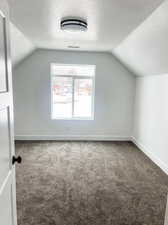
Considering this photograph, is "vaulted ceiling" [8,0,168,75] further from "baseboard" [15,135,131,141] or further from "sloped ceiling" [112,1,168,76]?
"baseboard" [15,135,131,141]

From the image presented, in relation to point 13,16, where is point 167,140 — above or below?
below

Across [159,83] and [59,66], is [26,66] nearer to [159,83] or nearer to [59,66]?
[59,66]

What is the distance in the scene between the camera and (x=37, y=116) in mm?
4652

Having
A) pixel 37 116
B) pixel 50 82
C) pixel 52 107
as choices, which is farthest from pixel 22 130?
pixel 50 82

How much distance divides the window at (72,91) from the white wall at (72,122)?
0.57 feet

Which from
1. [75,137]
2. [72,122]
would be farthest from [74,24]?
[75,137]

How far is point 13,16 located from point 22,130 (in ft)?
10.4

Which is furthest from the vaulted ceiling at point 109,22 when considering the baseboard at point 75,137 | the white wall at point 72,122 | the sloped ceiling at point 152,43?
the baseboard at point 75,137

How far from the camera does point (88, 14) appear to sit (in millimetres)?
2074

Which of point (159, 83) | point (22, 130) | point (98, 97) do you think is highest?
point (159, 83)

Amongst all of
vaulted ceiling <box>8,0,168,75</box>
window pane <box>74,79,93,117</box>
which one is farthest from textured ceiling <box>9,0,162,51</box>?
window pane <box>74,79,93,117</box>

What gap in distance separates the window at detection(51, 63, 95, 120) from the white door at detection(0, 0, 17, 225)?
3457 millimetres

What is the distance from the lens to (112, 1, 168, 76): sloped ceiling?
6.44ft

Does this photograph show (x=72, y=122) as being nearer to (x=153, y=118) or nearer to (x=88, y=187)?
(x=153, y=118)
